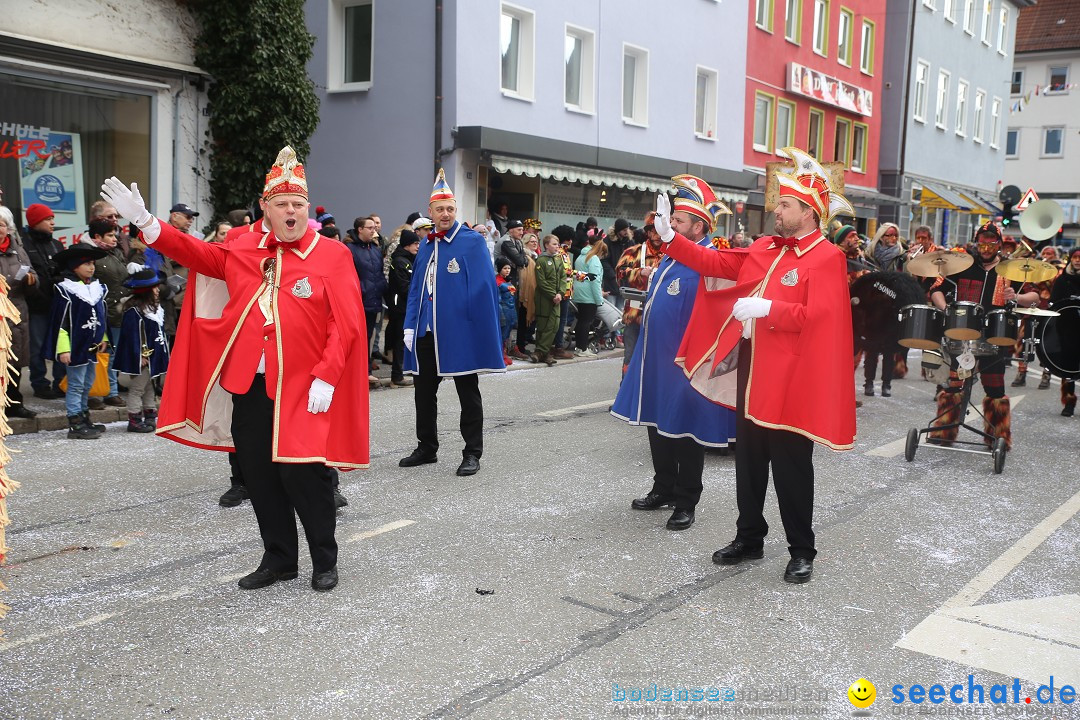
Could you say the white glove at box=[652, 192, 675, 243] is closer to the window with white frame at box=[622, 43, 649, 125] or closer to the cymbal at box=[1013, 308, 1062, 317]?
the cymbal at box=[1013, 308, 1062, 317]

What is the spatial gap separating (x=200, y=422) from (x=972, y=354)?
6.17 metres

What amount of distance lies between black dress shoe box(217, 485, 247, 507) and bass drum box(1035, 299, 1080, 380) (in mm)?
7002

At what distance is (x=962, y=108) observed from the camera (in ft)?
125

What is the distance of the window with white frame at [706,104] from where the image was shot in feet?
80.4

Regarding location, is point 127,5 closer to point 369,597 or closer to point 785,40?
point 369,597

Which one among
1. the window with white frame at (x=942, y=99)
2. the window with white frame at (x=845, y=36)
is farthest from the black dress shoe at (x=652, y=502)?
the window with white frame at (x=942, y=99)

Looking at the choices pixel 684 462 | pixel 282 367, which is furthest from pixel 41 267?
pixel 684 462

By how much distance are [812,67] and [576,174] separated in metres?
13.0

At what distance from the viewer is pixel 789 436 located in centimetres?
509

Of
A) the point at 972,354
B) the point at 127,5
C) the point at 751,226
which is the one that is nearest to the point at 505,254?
the point at 127,5

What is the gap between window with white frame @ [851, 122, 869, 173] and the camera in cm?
3244

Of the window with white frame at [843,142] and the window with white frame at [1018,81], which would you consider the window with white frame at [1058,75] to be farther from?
the window with white frame at [843,142]

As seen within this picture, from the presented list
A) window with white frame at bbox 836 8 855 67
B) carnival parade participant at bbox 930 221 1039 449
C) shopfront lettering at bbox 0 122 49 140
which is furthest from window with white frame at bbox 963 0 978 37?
shopfront lettering at bbox 0 122 49 140

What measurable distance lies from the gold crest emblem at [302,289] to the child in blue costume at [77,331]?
441cm
